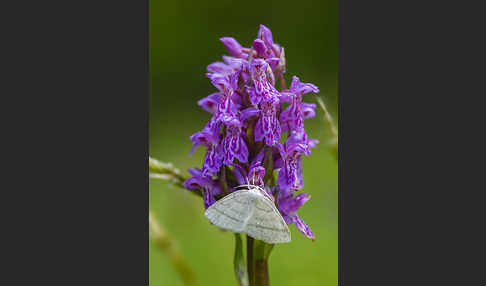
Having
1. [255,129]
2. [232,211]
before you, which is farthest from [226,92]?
[232,211]

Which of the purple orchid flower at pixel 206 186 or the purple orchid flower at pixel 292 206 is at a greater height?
the purple orchid flower at pixel 206 186

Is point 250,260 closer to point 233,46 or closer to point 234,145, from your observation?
point 234,145

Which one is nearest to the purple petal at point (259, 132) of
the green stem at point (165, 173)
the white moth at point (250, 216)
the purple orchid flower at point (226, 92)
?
the purple orchid flower at point (226, 92)

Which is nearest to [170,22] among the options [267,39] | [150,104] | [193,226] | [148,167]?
[150,104]

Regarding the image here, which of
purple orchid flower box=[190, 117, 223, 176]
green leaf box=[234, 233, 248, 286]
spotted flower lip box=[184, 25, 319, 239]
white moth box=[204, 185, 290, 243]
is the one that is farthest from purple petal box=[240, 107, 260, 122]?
green leaf box=[234, 233, 248, 286]

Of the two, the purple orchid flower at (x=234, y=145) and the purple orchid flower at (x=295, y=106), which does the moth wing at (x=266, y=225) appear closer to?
the purple orchid flower at (x=234, y=145)

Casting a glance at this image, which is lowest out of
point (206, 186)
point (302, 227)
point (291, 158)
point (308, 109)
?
point (302, 227)

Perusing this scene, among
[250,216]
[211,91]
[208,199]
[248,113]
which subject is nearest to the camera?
[250,216]

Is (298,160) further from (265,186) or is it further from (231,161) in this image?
(231,161)
